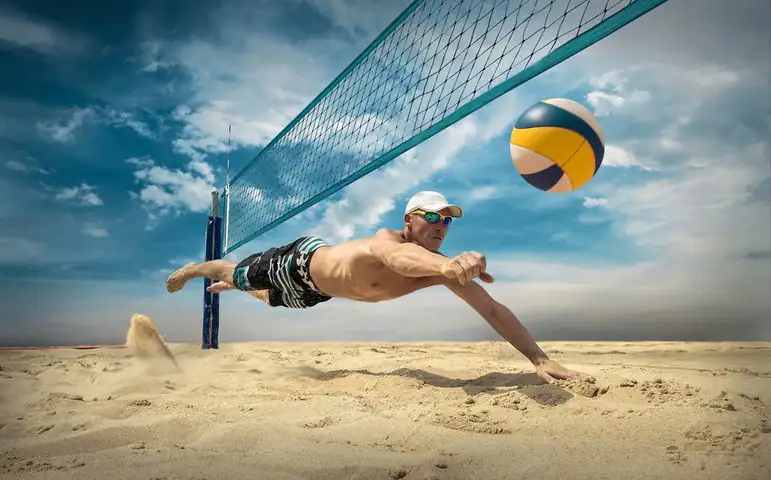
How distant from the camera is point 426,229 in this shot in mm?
3014

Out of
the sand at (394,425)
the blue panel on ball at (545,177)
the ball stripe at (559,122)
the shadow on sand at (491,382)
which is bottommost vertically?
the sand at (394,425)

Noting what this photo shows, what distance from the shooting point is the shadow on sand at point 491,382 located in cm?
256

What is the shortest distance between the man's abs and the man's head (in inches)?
9.5

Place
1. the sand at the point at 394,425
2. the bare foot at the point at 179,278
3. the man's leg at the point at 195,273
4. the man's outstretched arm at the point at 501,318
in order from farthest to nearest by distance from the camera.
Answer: the bare foot at the point at 179,278 → the man's leg at the point at 195,273 → the man's outstretched arm at the point at 501,318 → the sand at the point at 394,425

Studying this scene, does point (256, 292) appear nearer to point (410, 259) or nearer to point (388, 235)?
point (388, 235)

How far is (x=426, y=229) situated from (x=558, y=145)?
38.7 inches

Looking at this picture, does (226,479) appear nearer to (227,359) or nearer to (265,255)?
(265,255)

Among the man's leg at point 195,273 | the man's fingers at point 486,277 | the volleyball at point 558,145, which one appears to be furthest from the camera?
the man's leg at point 195,273

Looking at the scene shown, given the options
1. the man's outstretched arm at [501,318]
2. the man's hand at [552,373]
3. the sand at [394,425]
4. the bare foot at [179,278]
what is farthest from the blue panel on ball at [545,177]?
the bare foot at [179,278]

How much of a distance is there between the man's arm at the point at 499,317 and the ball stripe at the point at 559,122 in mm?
1097

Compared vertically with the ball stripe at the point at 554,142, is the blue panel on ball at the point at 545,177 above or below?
below

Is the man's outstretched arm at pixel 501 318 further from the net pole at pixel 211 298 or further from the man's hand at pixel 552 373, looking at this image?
the net pole at pixel 211 298

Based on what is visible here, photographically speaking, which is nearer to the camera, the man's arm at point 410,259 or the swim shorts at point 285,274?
the man's arm at point 410,259

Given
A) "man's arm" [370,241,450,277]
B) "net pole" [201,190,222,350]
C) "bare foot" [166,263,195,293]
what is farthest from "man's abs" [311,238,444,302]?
"net pole" [201,190,222,350]
